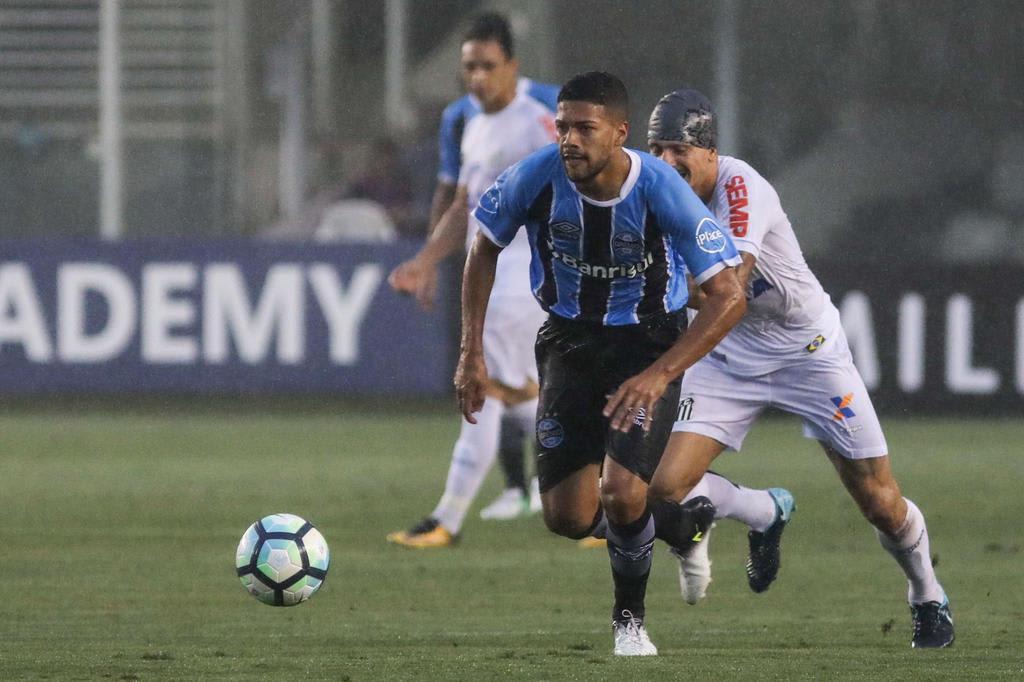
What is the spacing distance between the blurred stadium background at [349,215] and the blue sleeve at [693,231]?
5.25 m

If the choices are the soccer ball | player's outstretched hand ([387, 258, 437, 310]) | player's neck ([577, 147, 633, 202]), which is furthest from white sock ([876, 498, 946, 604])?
player's outstretched hand ([387, 258, 437, 310])

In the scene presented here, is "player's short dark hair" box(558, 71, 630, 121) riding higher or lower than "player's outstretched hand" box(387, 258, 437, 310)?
higher

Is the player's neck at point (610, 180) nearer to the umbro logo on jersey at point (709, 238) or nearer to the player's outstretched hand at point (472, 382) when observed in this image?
the umbro logo on jersey at point (709, 238)

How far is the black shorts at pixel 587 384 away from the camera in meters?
6.63

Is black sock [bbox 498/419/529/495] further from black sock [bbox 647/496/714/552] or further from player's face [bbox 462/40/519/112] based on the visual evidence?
black sock [bbox 647/496/714/552]

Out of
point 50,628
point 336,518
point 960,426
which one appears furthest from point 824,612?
point 960,426

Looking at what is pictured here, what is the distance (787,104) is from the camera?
1758 cm

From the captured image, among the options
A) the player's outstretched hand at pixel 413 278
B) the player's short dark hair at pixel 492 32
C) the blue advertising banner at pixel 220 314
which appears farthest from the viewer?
the blue advertising banner at pixel 220 314

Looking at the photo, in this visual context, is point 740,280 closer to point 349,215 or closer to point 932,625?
point 932,625

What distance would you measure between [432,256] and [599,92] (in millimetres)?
3094

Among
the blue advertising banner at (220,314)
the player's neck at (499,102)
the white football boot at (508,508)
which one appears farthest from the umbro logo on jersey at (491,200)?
the blue advertising banner at (220,314)

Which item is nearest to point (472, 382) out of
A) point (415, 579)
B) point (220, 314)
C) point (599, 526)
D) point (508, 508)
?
point (599, 526)

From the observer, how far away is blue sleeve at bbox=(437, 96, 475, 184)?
1017 centimetres

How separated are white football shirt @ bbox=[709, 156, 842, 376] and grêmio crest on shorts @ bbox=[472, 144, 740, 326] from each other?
0.30 meters
